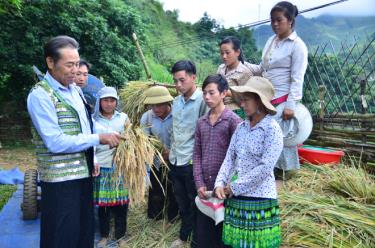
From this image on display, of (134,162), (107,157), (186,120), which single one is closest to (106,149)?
(107,157)

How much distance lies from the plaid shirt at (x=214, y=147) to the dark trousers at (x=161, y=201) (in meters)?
1.14

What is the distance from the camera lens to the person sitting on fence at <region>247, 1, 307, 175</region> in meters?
3.17

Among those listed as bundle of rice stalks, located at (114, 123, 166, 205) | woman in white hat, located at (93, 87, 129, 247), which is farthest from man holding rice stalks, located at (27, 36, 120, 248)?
woman in white hat, located at (93, 87, 129, 247)

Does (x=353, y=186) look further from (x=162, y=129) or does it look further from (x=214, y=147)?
(x=162, y=129)

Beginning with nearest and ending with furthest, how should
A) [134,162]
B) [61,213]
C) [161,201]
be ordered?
[61,213] → [134,162] → [161,201]

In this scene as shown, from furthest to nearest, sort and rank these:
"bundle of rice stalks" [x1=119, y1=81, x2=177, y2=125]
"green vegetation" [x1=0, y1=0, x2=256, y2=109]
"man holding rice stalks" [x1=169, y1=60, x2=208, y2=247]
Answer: "green vegetation" [x1=0, y1=0, x2=256, y2=109], "bundle of rice stalks" [x1=119, y1=81, x2=177, y2=125], "man holding rice stalks" [x1=169, y1=60, x2=208, y2=247]

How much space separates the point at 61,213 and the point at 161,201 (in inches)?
67.7

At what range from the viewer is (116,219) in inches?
141

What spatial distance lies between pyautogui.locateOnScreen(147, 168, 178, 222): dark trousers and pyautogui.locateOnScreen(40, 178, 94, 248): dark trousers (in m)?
1.48

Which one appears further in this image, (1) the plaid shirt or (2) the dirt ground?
(2) the dirt ground

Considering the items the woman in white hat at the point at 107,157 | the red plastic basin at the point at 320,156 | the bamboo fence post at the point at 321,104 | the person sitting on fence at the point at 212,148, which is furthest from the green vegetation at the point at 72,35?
the person sitting on fence at the point at 212,148

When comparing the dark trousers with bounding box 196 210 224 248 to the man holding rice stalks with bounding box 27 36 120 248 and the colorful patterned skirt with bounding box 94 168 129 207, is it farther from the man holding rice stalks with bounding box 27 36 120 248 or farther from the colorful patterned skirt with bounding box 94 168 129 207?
the colorful patterned skirt with bounding box 94 168 129 207

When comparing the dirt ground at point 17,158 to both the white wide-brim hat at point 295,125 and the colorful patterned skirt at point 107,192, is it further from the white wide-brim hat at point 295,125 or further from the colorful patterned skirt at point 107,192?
the white wide-brim hat at point 295,125

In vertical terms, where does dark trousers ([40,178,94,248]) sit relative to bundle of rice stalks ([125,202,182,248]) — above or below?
above
